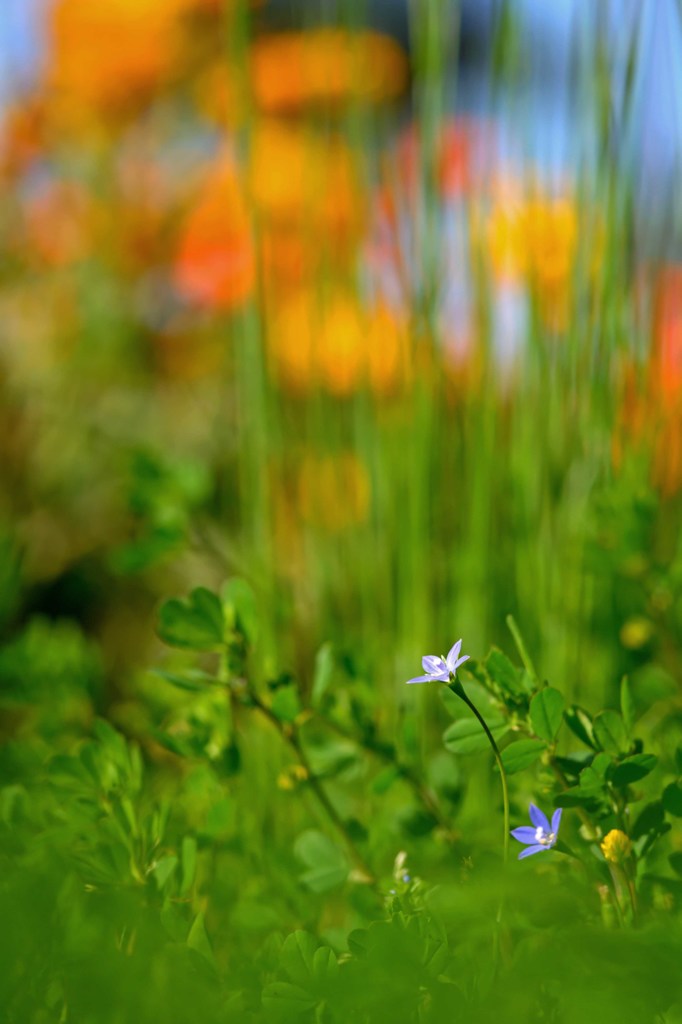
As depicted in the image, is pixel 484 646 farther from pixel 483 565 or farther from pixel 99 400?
pixel 99 400

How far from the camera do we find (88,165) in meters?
2.34

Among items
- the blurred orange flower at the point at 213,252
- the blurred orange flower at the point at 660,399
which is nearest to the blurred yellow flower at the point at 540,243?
the blurred orange flower at the point at 660,399

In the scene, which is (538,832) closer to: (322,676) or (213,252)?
(322,676)

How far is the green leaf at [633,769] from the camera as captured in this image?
458 mm

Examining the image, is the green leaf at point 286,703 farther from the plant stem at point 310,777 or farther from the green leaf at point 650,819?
the green leaf at point 650,819

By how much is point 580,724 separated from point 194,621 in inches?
7.6

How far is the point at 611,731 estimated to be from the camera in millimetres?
489

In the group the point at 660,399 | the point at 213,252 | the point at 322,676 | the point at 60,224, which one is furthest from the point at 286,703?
the point at 60,224

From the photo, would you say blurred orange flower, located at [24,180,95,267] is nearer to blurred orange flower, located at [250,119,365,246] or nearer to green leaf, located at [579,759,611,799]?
blurred orange flower, located at [250,119,365,246]

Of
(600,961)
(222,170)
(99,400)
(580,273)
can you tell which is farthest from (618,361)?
(222,170)

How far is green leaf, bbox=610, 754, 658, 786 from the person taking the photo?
458 mm

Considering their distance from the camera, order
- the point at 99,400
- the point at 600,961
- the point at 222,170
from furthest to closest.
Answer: the point at 222,170 < the point at 99,400 < the point at 600,961

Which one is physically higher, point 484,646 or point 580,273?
point 580,273

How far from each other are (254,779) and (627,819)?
1.45ft
